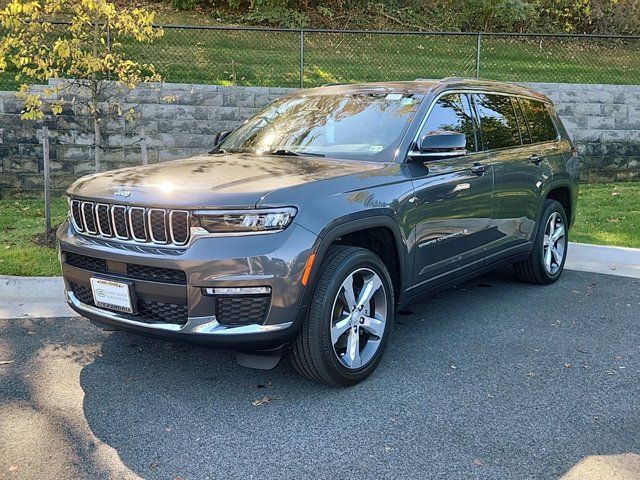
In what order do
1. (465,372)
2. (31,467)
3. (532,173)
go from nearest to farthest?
(31,467) < (465,372) < (532,173)

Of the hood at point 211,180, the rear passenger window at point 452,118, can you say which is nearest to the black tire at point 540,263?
the rear passenger window at point 452,118

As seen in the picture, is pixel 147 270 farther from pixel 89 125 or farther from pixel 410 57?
pixel 410 57

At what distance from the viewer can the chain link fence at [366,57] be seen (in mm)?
11867

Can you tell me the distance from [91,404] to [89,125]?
767cm

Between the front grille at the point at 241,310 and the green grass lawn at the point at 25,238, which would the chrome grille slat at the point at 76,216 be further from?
the green grass lawn at the point at 25,238

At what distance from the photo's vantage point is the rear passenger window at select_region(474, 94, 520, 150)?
5.47 meters

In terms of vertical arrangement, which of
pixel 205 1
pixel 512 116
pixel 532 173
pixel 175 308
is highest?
pixel 205 1

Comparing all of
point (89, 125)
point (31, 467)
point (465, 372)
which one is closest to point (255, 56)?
point (89, 125)

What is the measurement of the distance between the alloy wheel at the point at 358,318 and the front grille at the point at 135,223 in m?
1.00

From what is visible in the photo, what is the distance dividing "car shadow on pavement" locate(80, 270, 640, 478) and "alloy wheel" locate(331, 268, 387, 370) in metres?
0.21

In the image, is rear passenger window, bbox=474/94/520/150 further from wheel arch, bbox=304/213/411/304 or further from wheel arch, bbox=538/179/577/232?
wheel arch, bbox=304/213/411/304

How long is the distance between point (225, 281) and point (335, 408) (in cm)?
102

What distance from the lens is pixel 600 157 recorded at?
12648 millimetres

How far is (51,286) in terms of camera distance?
5.95m
